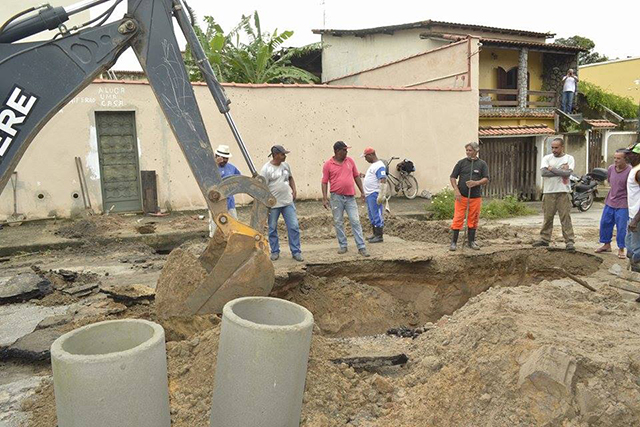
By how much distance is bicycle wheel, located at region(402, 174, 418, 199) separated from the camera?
14.7m

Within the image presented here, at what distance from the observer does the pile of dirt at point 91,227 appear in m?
9.90

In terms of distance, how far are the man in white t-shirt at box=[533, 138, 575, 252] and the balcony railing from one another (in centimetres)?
1008

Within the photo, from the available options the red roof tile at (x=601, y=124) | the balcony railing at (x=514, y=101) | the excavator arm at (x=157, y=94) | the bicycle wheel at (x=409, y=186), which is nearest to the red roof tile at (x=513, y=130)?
the balcony railing at (x=514, y=101)

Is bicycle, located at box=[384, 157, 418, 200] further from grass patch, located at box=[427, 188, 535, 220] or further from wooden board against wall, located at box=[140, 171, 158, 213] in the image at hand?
wooden board against wall, located at box=[140, 171, 158, 213]

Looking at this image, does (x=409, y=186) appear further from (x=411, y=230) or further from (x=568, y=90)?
(x=568, y=90)

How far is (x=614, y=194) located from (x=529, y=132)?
31.9ft

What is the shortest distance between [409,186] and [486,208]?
89.1 inches

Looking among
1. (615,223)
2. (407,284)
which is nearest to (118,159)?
Result: (407,284)

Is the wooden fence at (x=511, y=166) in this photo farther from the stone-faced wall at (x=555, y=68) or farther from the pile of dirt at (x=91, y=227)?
the pile of dirt at (x=91, y=227)

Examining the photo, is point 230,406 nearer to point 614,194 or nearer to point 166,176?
point 614,194

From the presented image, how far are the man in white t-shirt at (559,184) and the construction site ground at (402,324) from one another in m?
0.41

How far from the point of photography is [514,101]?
18.9m

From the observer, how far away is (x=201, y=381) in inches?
153

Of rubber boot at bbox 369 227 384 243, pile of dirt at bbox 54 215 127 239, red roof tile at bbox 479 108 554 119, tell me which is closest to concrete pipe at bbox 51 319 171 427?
rubber boot at bbox 369 227 384 243
